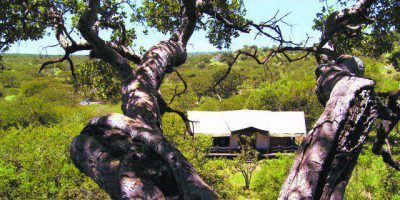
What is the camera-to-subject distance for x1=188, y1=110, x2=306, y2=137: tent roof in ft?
111

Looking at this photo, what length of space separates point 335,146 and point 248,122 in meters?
33.2

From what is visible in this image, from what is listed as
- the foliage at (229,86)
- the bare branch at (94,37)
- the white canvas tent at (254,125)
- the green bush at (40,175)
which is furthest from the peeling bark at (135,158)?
the foliage at (229,86)

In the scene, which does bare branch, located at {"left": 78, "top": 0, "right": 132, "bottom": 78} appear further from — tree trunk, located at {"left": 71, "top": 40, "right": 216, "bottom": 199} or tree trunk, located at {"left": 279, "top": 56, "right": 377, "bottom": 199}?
tree trunk, located at {"left": 279, "top": 56, "right": 377, "bottom": 199}

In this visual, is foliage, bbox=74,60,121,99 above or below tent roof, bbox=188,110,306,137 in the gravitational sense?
above

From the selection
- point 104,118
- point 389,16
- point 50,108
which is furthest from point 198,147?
point 50,108

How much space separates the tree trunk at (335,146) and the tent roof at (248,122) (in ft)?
99.0

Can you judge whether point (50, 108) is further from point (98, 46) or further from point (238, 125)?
point (98, 46)

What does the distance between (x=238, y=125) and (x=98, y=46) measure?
1227 inches

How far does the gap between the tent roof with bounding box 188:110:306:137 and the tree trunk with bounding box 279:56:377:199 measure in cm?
3016

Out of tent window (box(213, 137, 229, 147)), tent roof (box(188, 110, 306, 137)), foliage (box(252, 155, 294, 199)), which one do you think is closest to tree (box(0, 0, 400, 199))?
foliage (box(252, 155, 294, 199))

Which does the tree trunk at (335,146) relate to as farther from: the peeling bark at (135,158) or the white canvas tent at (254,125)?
the white canvas tent at (254,125)

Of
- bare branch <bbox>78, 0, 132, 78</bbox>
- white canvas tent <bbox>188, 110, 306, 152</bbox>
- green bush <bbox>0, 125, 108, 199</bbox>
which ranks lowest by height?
white canvas tent <bbox>188, 110, 306, 152</bbox>

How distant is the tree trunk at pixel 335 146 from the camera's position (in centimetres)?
230

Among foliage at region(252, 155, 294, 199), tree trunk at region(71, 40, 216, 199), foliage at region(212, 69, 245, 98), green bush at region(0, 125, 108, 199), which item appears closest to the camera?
tree trunk at region(71, 40, 216, 199)
